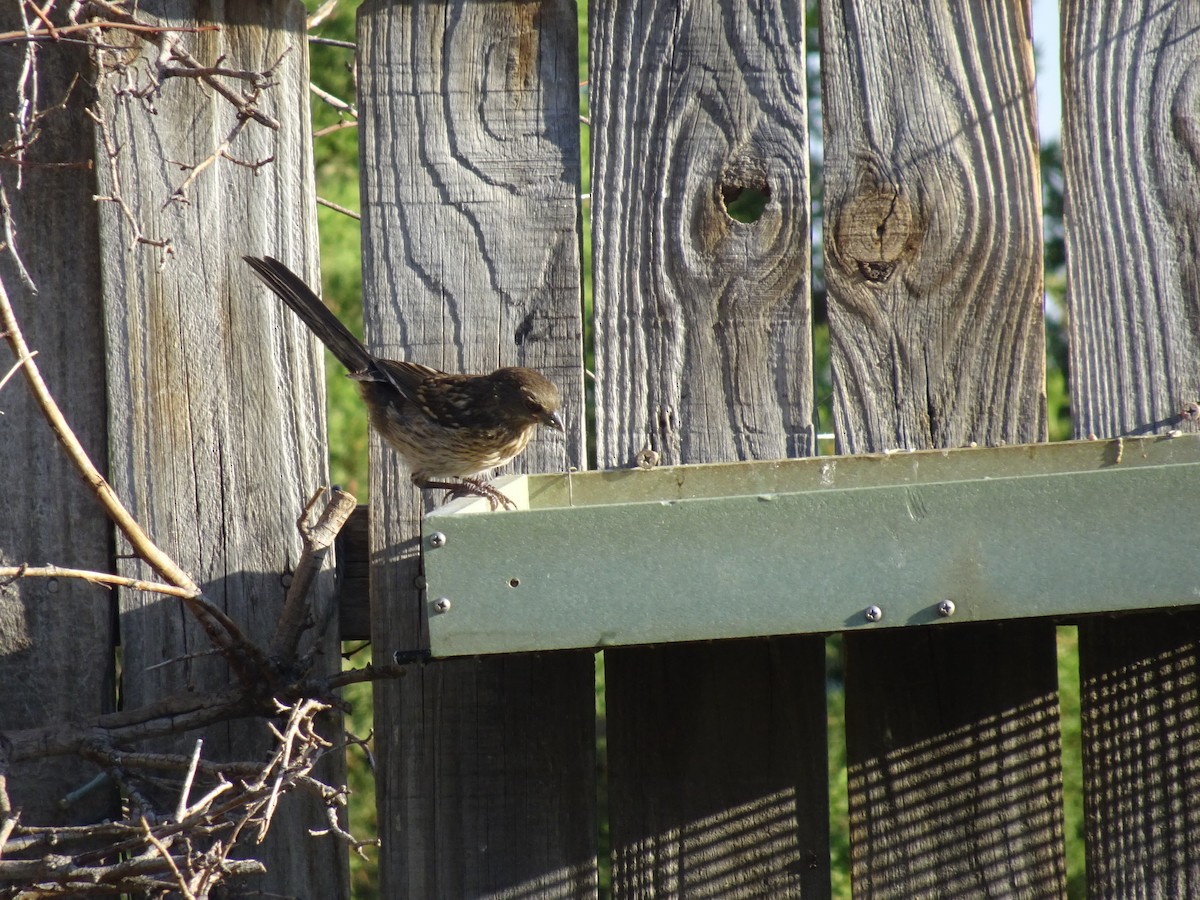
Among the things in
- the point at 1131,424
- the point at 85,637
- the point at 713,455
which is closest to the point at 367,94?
the point at 713,455

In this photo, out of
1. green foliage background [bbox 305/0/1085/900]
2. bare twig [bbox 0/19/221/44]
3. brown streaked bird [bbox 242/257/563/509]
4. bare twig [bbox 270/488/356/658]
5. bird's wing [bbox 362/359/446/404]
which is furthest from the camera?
green foliage background [bbox 305/0/1085/900]

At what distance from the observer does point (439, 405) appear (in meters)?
3.30

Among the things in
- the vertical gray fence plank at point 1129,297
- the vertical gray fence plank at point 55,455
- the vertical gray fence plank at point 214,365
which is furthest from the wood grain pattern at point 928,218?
the vertical gray fence plank at point 55,455

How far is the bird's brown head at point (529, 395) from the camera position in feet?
8.87

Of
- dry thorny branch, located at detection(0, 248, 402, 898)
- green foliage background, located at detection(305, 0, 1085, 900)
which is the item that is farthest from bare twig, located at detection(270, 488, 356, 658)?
green foliage background, located at detection(305, 0, 1085, 900)

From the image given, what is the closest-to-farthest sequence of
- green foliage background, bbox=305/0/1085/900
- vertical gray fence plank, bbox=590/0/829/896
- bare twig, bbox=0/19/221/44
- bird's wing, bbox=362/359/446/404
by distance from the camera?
bare twig, bbox=0/19/221/44 < vertical gray fence plank, bbox=590/0/829/896 < bird's wing, bbox=362/359/446/404 < green foliage background, bbox=305/0/1085/900

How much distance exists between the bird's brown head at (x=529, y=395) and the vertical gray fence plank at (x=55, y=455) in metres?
0.89

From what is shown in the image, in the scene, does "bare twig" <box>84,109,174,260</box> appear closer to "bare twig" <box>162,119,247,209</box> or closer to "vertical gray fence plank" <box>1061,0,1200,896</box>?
"bare twig" <box>162,119,247,209</box>

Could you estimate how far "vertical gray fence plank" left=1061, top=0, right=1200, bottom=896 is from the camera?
2.57 m

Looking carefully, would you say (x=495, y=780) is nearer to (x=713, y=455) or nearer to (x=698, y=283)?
(x=713, y=455)

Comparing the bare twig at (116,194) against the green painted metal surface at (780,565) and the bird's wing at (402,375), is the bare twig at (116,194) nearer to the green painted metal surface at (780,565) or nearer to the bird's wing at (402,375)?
the bird's wing at (402,375)

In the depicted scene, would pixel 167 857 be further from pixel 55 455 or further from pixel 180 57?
pixel 180 57

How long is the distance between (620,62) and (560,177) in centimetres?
27

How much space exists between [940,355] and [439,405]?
1.29m
